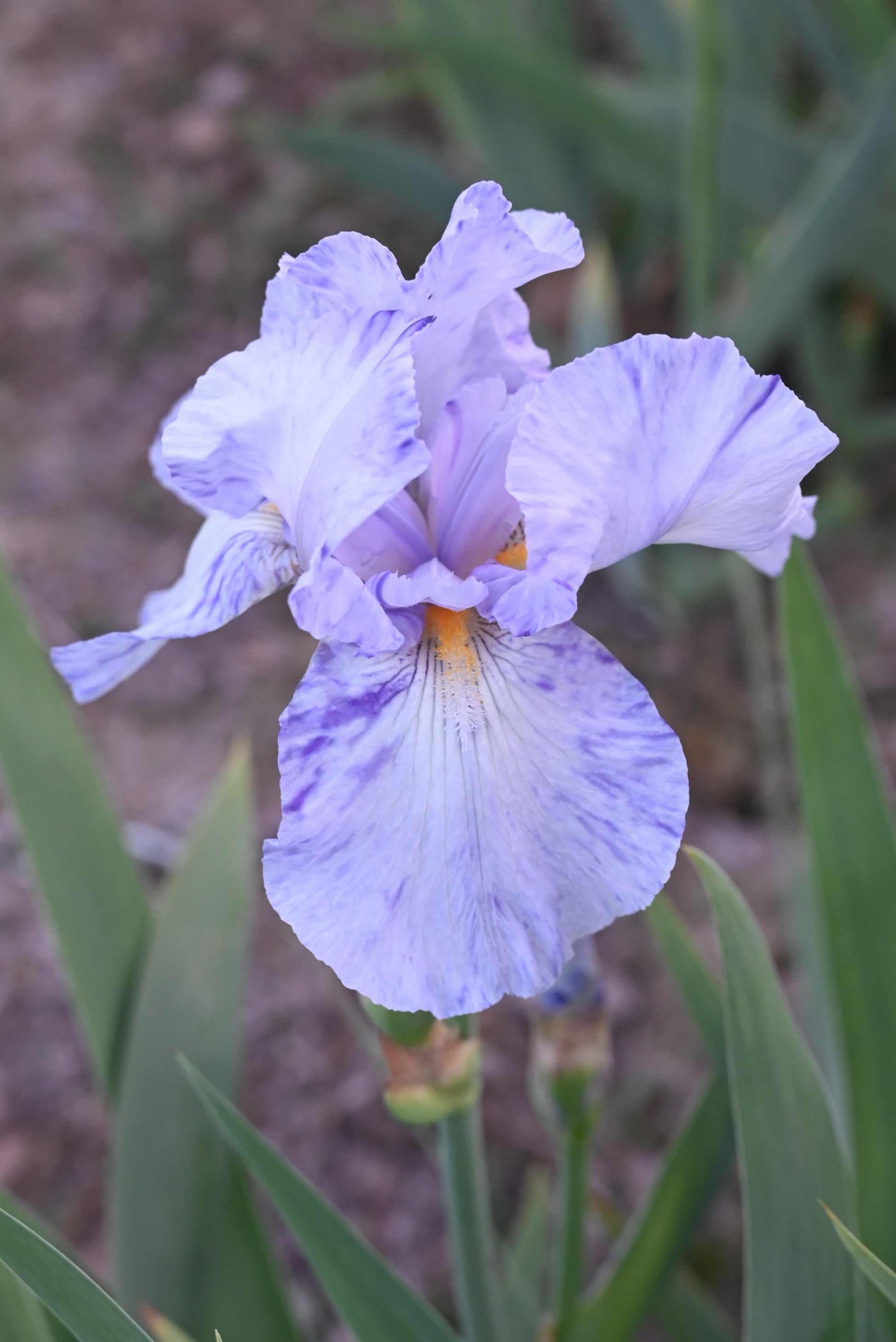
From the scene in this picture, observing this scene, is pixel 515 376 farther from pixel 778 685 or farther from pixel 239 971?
pixel 778 685

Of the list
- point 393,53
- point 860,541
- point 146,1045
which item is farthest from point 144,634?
point 393,53

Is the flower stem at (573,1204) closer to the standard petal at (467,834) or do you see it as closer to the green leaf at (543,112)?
the standard petal at (467,834)

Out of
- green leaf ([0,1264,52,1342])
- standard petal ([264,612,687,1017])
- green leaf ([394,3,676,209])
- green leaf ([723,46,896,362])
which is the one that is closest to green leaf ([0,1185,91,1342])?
green leaf ([0,1264,52,1342])

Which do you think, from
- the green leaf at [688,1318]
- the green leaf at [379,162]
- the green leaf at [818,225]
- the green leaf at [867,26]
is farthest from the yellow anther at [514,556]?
the green leaf at [867,26]

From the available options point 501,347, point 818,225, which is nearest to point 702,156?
point 818,225

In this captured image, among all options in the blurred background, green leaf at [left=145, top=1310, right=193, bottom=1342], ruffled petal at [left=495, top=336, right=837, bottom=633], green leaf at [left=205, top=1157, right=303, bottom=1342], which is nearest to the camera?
ruffled petal at [left=495, top=336, right=837, bottom=633]

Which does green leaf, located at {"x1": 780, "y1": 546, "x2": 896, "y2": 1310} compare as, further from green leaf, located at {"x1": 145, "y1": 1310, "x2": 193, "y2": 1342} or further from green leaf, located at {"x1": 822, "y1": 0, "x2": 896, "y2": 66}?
green leaf, located at {"x1": 822, "y1": 0, "x2": 896, "y2": 66}
